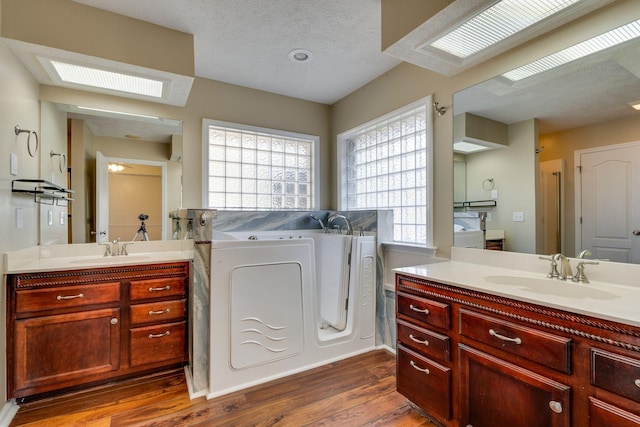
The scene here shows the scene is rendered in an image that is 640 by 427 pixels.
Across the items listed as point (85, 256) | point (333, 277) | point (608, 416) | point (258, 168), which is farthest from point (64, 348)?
point (608, 416)

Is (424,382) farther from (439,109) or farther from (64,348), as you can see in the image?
(64,348)

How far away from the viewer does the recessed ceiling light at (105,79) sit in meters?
2.10

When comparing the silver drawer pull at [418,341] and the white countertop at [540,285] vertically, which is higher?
the white countertop at [540,285]

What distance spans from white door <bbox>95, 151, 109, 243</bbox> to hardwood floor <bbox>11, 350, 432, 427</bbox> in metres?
1.16

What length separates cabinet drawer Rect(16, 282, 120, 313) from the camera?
191 cm

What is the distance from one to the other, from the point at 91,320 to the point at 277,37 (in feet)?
7.96

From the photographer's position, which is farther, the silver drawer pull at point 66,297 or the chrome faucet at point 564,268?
the silver drawer pull at point 66,297

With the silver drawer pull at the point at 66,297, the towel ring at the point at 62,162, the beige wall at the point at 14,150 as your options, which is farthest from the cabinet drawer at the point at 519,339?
the towel ring at the point at 62,162

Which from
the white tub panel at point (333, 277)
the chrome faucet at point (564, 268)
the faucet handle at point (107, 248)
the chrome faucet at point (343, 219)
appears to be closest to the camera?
the chrome faucet at point (564, 268)

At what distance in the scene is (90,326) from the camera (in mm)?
2066

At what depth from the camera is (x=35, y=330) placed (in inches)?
75.8

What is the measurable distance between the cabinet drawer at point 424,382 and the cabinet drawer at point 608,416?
1.96 feet

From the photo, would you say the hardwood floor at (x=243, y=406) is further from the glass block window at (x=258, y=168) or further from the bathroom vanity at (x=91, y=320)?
the glass block window at (x=258, y=168)

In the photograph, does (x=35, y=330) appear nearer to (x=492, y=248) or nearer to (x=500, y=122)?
(x=492, y=248)
